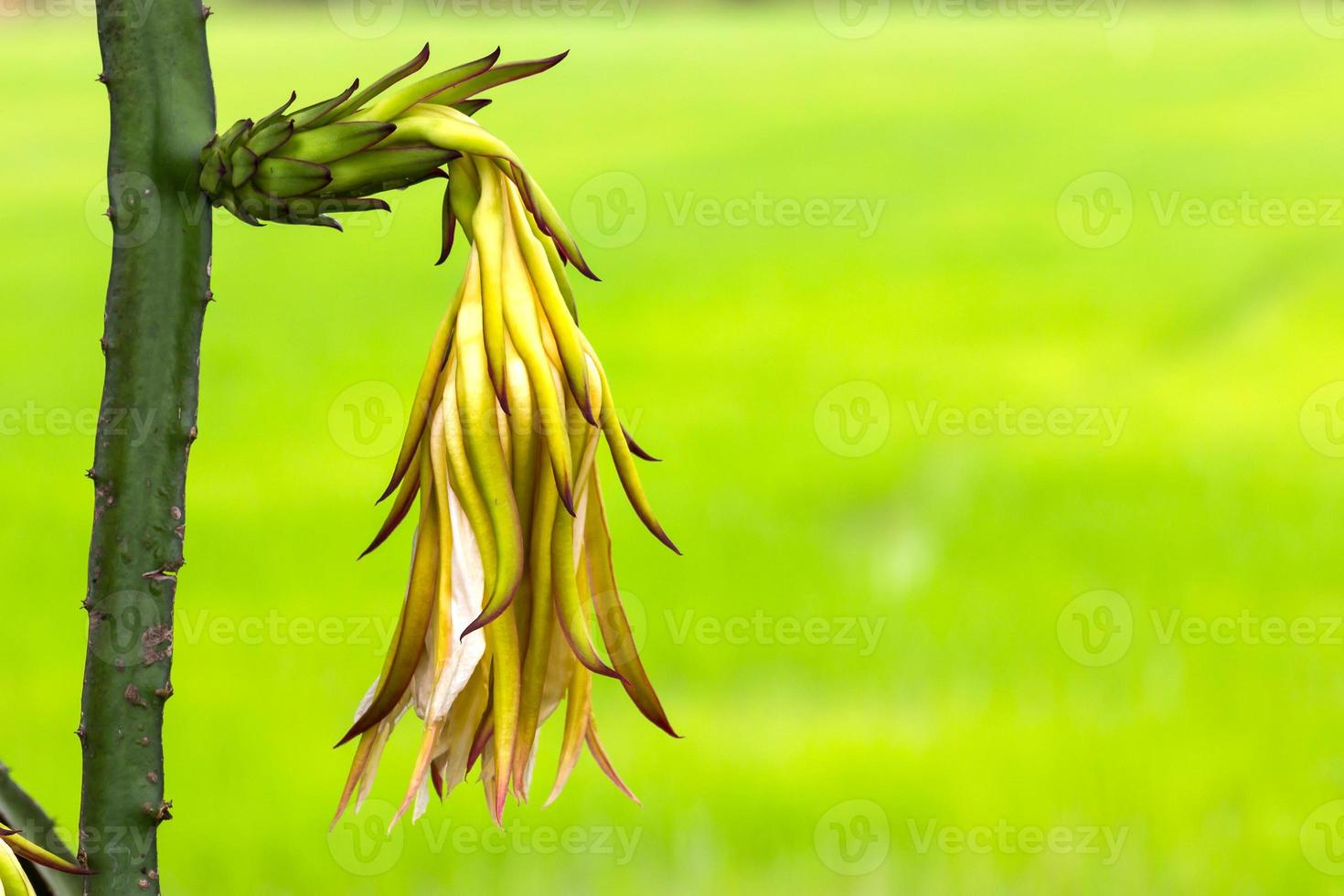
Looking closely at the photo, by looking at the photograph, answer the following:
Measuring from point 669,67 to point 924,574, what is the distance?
9.34 m

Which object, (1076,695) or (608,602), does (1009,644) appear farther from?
(608,602)

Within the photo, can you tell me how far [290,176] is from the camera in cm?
102

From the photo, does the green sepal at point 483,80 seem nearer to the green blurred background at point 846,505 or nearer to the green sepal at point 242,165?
the green sepal at point 242,165

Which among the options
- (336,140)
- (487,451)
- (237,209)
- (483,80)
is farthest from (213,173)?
(487,451)

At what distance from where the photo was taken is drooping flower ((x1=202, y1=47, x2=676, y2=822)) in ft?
3.02

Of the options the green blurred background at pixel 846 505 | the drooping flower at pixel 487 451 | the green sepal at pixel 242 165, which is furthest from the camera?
the green blurred background at pixel 846 505

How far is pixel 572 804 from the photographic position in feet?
11.2

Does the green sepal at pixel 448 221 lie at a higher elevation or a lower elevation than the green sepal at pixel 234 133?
lower

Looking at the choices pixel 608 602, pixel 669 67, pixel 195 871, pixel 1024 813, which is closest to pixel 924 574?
pixel 1024 813

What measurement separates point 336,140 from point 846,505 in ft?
14.7

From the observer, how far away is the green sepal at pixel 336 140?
0.96m

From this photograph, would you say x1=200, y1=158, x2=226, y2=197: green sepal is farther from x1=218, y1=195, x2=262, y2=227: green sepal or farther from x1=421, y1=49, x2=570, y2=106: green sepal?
x1=421, y1=49, x2=570, y2=106: green sepal

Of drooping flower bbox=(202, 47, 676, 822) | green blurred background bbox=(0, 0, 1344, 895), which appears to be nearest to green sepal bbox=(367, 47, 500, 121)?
drooping flower bbox=(202, 47, 676, 822)

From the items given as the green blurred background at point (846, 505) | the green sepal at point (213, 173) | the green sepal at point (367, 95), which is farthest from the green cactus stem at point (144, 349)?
the green blurred background at point (846, 505)
